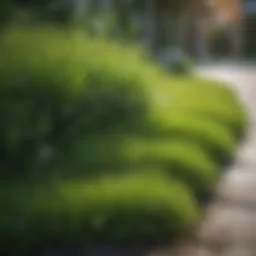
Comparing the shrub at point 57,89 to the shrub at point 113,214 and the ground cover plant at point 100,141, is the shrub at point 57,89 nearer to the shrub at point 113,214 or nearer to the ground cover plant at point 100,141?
the ground cover plant at point 100,141

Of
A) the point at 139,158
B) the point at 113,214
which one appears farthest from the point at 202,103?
A: the point at 113,214

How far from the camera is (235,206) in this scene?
2441 mm

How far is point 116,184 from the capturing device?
8.08 feet

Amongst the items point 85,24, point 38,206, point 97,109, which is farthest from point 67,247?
point 85,24

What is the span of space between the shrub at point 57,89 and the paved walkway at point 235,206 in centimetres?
20

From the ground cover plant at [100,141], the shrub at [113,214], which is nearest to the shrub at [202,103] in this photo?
the ground cover plant at [100,141]

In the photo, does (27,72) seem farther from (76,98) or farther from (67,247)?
(67,247)

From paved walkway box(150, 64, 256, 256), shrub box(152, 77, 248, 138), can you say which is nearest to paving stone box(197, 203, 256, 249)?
paved walkway box(150, 64, 256, 256)

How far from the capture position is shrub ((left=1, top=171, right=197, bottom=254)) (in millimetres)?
2434

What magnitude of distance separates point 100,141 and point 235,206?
34 centimetres

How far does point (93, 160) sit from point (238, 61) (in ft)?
1.31

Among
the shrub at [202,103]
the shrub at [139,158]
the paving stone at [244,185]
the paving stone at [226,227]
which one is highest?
the shrub at [202,103]

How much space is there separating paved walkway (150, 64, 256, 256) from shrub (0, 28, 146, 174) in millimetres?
200

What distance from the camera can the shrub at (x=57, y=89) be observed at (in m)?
2.46
